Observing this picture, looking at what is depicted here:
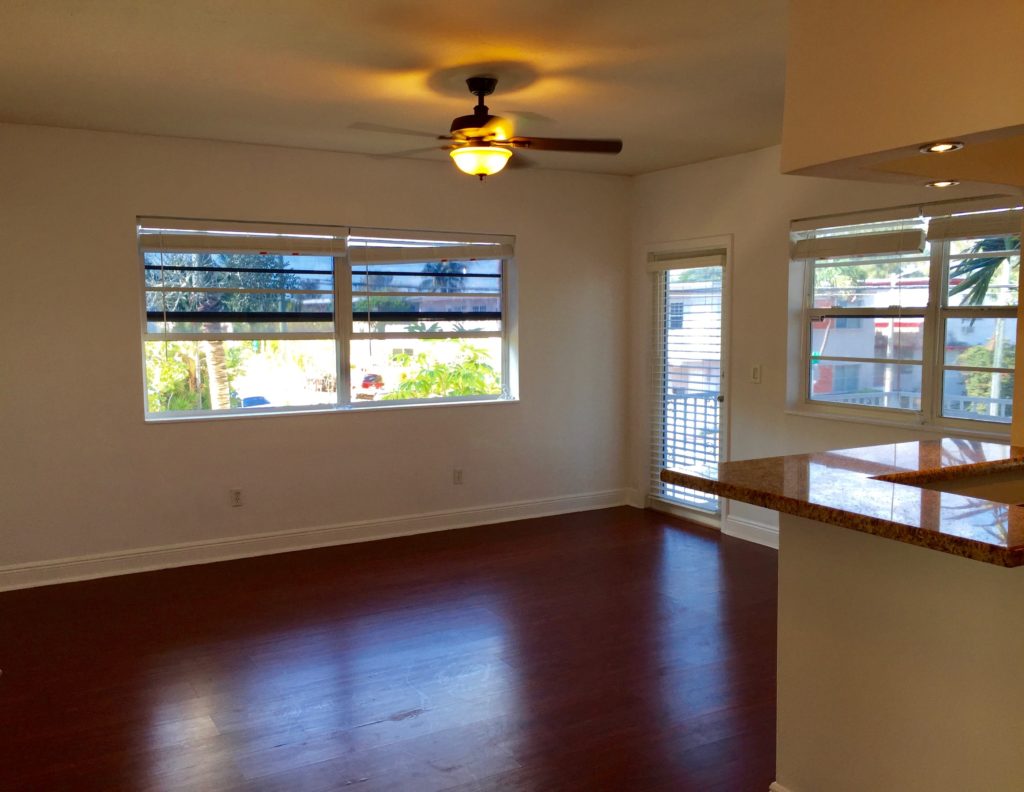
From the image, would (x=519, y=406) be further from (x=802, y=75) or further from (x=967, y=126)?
(x=967, y=126)

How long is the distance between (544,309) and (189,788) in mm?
4068

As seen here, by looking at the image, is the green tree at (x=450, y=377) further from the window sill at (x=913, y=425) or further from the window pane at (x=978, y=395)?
the window pane at (x=978, y=395)

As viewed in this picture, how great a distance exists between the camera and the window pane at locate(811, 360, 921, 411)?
4.50 meters

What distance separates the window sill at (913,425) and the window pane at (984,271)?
629 millimetres

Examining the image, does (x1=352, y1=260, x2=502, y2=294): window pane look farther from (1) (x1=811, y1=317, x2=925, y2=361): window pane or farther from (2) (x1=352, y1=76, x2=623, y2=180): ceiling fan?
(1) (x1=811, y1=317, x2=925, y2=361): window pane

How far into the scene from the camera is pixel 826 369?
5.01 m

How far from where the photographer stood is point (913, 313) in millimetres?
4434

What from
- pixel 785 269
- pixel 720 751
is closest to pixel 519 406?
pixel 785 269

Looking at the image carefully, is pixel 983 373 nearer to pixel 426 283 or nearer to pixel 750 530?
pixel 750 530

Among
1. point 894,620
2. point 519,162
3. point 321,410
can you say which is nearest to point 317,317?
point 321,410

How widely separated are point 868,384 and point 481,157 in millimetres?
2618

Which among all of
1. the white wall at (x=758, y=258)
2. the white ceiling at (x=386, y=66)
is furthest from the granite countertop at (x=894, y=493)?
the white wall at (x=758, y=258)

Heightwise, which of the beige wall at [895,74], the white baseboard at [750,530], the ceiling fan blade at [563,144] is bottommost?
the white baseboard at [750,530]

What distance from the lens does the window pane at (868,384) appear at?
177 inches
